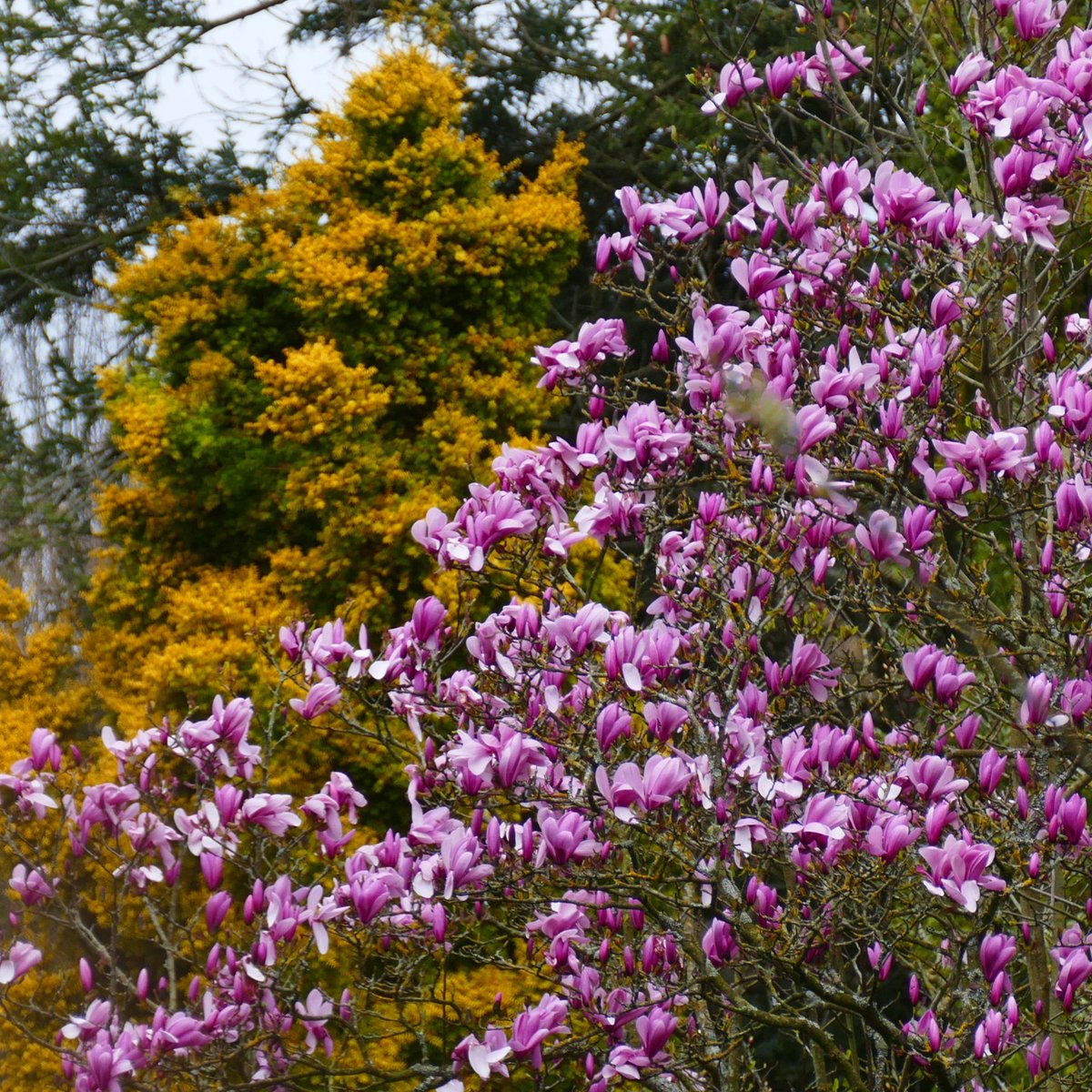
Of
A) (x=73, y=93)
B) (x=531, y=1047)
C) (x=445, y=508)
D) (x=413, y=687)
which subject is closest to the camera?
(x=531, y=1047)

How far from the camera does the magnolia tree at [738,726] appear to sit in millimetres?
2516

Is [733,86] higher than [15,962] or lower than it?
higher

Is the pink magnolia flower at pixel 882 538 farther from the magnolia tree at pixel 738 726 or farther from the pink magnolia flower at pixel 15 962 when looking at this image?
the pink magnolia flower at pixel 15 962

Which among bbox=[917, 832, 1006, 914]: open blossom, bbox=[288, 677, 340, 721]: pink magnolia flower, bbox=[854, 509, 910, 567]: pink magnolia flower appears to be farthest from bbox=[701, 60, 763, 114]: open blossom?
bbox=[917, 832, 1006, 914]: open blossom

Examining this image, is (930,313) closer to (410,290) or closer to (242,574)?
(410,290)

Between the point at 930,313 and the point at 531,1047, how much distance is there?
1.90m

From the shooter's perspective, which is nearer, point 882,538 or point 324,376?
point 882,538

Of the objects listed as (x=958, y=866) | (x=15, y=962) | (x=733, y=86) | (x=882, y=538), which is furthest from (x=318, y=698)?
(x=733, y=86)

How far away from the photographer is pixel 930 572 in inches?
108

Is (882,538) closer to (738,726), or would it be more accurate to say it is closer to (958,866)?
(738,726)

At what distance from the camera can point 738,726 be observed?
2.62m

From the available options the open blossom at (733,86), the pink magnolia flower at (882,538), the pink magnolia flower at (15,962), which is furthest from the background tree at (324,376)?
the pink magnolia flower at (882,538)

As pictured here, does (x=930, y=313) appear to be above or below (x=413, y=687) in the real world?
above

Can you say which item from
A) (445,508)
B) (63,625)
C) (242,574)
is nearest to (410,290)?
(445,508)
